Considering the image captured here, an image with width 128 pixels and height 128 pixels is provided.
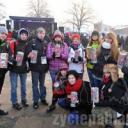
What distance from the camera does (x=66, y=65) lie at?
6.80 meters

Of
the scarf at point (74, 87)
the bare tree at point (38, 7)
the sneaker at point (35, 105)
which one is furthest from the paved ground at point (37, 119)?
the bare tree at point (38, 7)

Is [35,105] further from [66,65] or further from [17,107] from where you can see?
[66,65]

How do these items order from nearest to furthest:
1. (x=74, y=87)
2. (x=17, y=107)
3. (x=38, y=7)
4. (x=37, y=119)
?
(x=74, y=87), (x=37, y=119), (x=17, y=107), (x=38, y=7)

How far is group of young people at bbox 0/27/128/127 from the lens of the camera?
19.8ft

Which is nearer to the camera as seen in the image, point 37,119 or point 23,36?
point 37,119

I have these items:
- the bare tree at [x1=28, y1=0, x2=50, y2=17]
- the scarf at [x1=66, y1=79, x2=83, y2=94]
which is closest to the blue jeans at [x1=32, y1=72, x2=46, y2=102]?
the scarf at [x1=66, y1=79, x2=83, y2=94]

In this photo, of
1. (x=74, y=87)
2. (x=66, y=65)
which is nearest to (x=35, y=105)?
(x=66, y=65)

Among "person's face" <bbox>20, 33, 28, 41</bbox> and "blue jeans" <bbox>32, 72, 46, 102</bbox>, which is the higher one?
"person's face" <bbox>20, 33, 28, 41</bbox>

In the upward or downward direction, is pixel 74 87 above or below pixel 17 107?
above

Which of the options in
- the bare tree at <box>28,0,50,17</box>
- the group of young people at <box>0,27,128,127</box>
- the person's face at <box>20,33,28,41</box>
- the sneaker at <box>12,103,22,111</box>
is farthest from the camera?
the bare tree at <box>28,0,50,17</box>

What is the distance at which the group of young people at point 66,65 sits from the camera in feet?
19.8

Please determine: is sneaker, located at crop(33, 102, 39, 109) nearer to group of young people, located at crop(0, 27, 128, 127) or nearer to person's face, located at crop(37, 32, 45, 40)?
group of young people, located at crop(0, 27, 128, 127)

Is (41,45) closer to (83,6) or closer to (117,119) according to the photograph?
(117,119)

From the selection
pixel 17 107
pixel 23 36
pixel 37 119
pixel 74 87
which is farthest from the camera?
pixel 17 107
